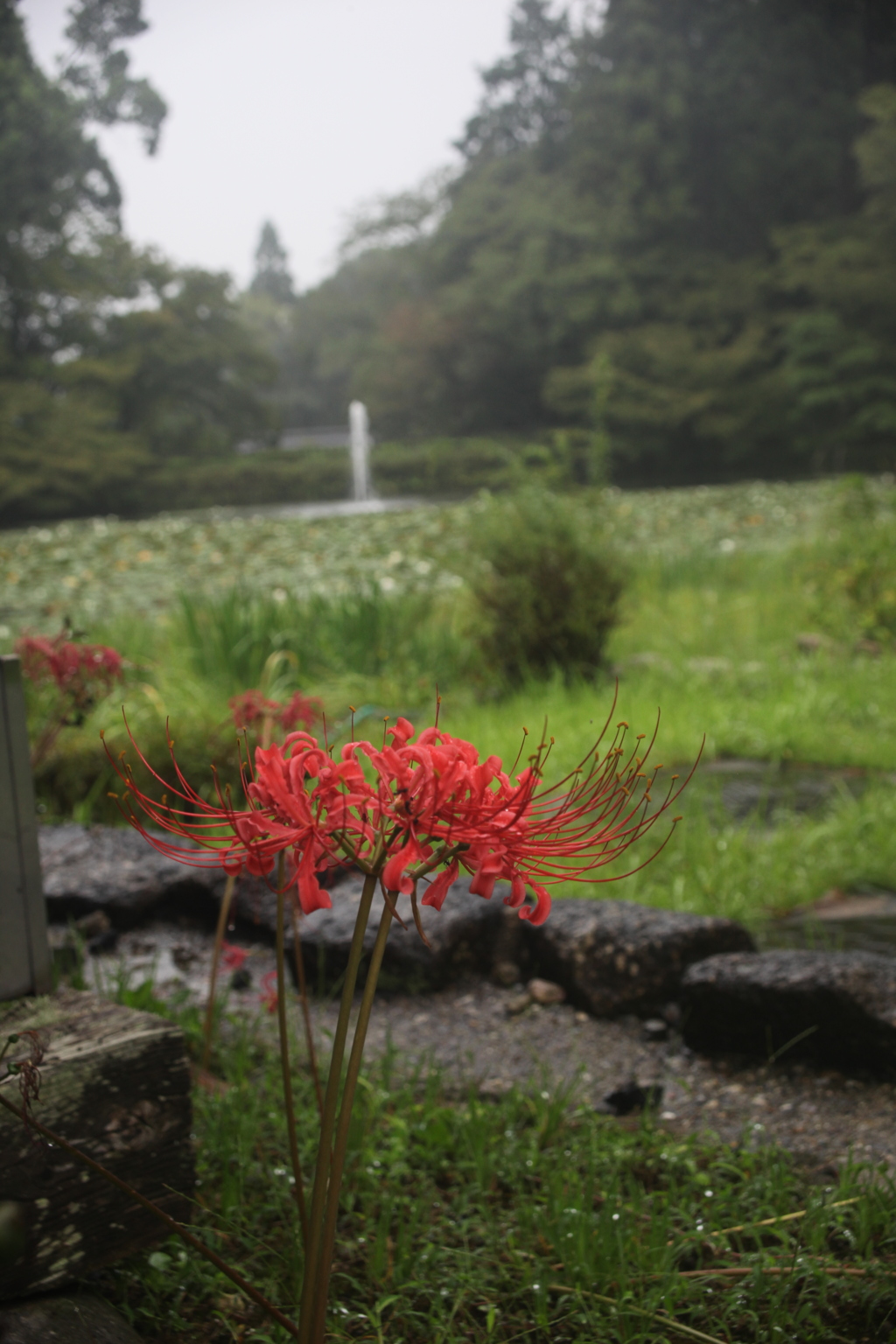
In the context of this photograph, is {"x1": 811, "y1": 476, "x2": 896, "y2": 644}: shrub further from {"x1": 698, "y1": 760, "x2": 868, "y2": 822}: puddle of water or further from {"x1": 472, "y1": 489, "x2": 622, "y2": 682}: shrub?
{"x1": 698, "y1": 760, "x2": 868, "y2": 822}: puddle of water

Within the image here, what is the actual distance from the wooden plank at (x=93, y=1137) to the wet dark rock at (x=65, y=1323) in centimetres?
3

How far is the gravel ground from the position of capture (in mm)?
1322

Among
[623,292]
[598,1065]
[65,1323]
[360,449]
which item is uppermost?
[623,292]

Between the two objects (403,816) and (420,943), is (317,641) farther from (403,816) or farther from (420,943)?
(403,816)

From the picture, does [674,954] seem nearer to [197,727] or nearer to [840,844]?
[840,844]

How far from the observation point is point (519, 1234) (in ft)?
3.52

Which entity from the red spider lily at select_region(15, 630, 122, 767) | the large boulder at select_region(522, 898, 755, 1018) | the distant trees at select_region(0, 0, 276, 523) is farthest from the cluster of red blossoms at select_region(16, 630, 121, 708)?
the distant trees at select_region(0, 0, 276, 523)

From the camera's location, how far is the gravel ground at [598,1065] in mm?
1322

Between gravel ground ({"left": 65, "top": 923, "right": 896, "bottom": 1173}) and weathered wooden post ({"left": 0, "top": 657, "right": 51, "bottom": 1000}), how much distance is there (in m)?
0.43

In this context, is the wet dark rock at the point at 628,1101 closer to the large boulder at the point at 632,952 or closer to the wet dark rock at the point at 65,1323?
the large boulder at the point at 632,952

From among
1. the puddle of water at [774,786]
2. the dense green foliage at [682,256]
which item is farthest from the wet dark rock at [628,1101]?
the dense green foliage at [682,256]

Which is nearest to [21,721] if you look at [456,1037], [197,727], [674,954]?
[456,1037]

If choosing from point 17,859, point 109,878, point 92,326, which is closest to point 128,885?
point 109,878

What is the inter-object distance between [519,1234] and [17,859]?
0.67m
